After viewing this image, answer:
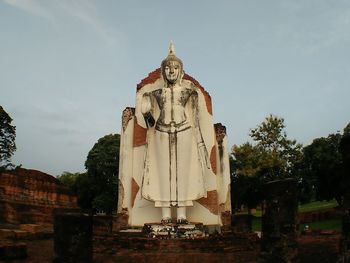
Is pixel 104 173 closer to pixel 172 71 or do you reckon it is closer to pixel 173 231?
pixel 172 71

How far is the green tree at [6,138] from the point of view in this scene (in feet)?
117

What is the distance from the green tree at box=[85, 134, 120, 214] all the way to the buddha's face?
76.2ft

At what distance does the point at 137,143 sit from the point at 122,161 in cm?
73

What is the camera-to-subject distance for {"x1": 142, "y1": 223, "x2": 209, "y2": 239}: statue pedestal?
10922mm

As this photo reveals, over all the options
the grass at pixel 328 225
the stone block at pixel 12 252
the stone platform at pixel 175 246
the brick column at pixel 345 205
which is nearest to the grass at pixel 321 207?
the grass at pixel 328 225

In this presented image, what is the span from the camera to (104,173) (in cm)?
3669

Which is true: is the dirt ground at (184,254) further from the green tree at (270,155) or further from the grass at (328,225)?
the green tree at (270,155)

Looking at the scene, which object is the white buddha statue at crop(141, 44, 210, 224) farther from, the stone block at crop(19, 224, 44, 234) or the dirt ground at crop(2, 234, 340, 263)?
the stone block at crop(19, 224, 44, 234)

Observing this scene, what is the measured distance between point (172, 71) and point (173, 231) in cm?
477

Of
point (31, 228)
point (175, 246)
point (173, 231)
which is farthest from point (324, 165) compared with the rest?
point (31, 228)

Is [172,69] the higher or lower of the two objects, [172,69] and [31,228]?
the higher

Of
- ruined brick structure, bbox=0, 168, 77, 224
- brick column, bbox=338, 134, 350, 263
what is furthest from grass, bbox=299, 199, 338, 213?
brick column, bbox=338, 134, 350, 263

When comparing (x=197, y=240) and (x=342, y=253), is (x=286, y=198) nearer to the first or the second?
(x=342, y=253)

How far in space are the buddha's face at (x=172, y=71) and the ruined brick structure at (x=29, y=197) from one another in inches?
191
